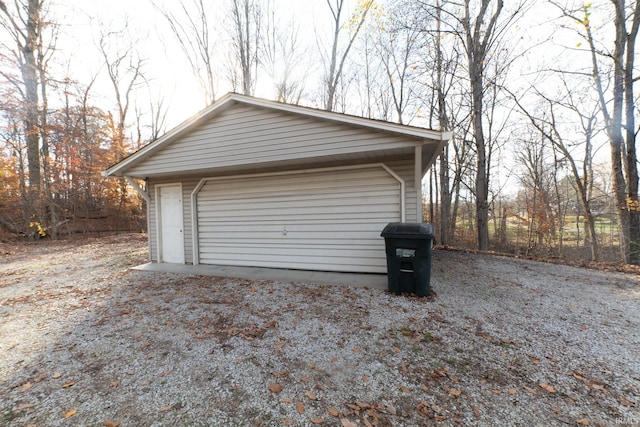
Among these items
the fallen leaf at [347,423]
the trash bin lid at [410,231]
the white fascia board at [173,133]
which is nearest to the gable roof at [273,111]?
the white fascia board at [173,133]

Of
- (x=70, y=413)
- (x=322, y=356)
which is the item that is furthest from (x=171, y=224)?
(x=322, y=356)

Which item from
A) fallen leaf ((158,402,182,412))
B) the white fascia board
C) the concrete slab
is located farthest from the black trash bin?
the white fascia board

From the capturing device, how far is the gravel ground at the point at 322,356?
172 centimetres

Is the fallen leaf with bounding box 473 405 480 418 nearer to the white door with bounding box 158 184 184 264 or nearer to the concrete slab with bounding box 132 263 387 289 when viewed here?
the concrete slab with bounding box 132 263 387 289

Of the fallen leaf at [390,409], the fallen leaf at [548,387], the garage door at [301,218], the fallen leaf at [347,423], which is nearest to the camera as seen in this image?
the fallen leaf at [347,423]

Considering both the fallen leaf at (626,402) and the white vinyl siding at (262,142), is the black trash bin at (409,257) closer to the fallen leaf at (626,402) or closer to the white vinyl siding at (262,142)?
the white vinyl siding at (262,142)

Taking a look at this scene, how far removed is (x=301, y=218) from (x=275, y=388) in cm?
366

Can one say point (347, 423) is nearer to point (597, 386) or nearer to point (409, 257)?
point (597, 386)

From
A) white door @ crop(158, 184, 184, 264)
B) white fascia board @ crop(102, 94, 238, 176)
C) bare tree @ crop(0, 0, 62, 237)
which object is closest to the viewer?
white fascia board @ crop(102, 94, 238, 176)

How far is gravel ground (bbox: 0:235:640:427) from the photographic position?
1.72 m

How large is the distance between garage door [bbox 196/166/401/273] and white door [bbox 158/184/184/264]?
0.57 m

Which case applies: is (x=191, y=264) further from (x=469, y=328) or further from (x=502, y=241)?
(x=502, y=241)

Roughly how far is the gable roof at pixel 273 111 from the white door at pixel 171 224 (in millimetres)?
922

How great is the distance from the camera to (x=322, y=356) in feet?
7.74
